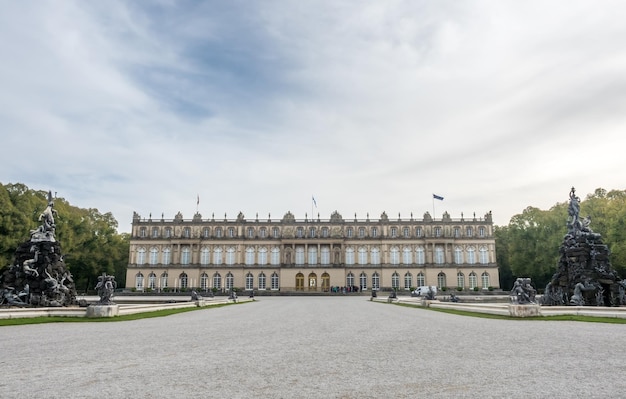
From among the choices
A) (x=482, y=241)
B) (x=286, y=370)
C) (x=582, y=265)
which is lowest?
(x=286, y=370)

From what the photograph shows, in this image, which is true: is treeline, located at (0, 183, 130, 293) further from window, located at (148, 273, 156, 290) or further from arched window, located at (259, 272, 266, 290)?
arched window, located at (259, 272, 266, 290)

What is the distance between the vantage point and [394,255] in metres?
81.6

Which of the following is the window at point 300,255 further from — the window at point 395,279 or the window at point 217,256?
the window at point 395,279

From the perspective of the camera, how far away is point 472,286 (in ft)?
259

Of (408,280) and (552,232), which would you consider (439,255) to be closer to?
(408,280)

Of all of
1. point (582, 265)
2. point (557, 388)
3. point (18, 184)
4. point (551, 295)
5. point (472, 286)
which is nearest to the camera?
point (557, 388)

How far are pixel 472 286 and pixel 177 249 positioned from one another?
169 ft

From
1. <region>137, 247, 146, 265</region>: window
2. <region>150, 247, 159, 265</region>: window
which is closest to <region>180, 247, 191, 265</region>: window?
<region>150, 247, 159, 265</region>: window

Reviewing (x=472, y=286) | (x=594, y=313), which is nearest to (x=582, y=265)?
(x=594, y=313)

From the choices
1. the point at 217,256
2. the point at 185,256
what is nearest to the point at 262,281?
the point at 217,256

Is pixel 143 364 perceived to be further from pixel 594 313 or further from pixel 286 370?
pixel 594 313

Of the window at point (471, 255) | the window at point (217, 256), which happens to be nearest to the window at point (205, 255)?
the window at point (217, 256)

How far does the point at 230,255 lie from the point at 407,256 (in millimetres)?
31219

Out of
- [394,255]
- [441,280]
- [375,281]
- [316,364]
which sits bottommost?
[316,364]
